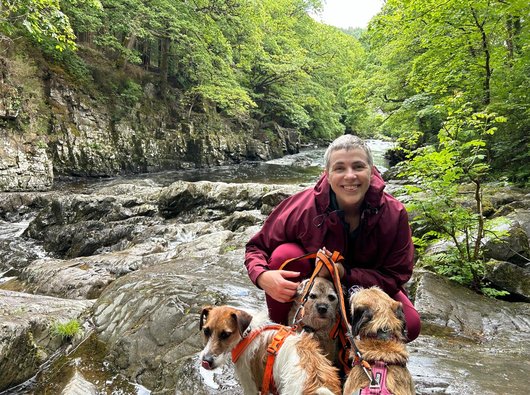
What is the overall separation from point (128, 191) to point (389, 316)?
638 inches

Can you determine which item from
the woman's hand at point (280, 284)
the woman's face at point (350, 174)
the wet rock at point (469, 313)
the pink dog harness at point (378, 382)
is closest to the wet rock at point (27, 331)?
the woman's hand at point (280, 284)

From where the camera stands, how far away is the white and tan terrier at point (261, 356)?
246cm

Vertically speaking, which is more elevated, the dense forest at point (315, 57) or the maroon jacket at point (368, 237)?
the dense forest at point (315, 57)

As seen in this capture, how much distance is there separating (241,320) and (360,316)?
3.04 feet

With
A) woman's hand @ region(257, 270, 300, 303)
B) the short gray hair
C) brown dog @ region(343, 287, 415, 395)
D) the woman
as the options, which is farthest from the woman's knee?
the short gray hair

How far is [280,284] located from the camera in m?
2.91

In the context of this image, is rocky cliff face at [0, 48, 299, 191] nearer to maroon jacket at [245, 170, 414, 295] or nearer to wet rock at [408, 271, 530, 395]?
maroon jacket at [245, 170, 414, 295]

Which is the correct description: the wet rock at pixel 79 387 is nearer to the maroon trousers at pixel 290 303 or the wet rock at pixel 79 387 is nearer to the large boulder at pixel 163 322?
the large boulder at pixel 163 322

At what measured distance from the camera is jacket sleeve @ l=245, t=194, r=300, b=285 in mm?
3311

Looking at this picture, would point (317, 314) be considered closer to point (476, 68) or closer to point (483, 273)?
point (483, 273)

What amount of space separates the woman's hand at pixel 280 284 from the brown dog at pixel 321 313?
146 mm

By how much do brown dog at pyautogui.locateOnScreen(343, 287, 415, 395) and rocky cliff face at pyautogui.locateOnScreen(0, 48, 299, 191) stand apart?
1776 cm

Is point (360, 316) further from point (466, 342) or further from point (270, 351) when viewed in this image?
point (466, 342)

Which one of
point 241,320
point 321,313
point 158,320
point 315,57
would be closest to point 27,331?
point 158,320
